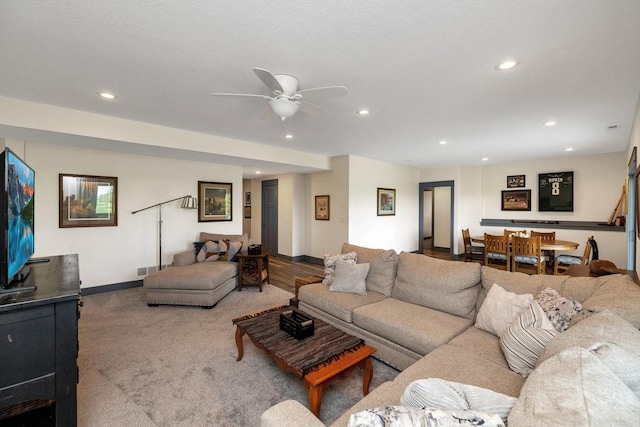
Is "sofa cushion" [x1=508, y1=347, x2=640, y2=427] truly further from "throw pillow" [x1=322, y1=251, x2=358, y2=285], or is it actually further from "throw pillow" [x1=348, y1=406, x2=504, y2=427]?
"throw pillow" [x1=322, y1=251, x2=358, y2=285]

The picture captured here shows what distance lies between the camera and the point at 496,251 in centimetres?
439

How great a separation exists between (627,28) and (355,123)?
2447 mm

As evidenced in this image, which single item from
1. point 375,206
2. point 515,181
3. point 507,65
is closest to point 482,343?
point 507,65

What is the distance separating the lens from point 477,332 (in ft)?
6.93

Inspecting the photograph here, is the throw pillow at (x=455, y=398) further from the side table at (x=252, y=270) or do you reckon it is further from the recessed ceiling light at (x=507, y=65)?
the side table at (x=252, y=270)

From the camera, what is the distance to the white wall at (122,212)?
12.8 feet

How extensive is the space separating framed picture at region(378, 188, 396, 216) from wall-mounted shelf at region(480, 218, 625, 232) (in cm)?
242

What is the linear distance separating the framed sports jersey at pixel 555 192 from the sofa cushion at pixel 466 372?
6.12 meters

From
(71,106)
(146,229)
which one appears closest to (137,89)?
(71,106)

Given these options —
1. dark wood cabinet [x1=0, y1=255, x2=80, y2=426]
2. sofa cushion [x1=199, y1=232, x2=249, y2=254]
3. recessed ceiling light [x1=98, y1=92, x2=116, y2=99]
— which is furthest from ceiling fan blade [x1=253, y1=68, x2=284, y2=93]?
sofa cushion [x1=199, y1=232, x2=249, y2=254]

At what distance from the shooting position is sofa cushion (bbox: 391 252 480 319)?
2.41m

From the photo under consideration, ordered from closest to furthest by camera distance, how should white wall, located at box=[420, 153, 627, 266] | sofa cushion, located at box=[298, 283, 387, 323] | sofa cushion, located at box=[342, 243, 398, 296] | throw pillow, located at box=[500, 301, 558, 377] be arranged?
throw pillow, located at box=[500, 301, 558, 377] → sofa cushion, located at box=[298, 283, 387, 323] → sofa cushion, located at box=[342, 243, 398, 296] → white wall, located at box=[420, 153, 627, 266]

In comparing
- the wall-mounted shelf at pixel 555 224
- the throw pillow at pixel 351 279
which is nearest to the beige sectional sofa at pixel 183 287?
the throw pillow at pixel 351 279

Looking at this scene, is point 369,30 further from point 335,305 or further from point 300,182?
point 300,182
